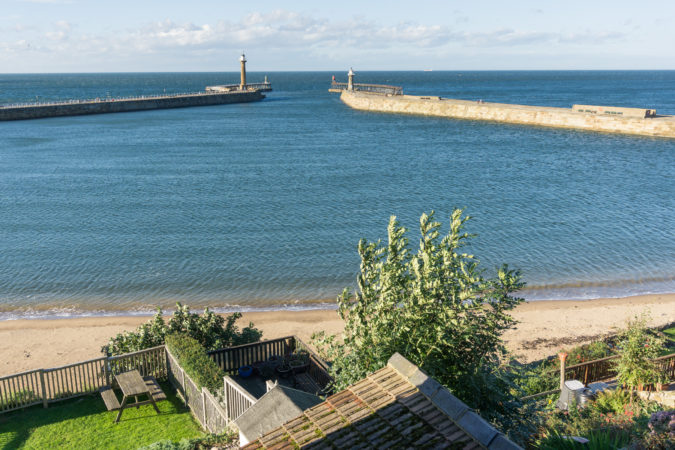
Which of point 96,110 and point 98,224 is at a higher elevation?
point 96,110

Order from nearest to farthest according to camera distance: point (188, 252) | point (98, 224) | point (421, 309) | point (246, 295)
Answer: point (421, 309) < point (246, 295) < point (188, 252) < point (98, 224)

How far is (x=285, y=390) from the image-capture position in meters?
9.23

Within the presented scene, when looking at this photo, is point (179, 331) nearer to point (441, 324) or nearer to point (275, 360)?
point (275, 360)

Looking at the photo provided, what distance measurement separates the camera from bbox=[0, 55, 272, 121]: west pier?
301ft

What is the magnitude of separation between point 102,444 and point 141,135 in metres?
65.3

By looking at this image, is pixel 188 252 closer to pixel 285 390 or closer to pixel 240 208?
pixel 240 208

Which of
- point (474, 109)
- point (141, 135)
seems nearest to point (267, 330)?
point (141, 135)

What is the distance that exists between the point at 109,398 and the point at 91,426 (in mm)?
720

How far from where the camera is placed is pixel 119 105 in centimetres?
10431

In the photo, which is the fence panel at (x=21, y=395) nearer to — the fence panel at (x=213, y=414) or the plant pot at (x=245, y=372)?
the fence panel at (x=213, y=414)

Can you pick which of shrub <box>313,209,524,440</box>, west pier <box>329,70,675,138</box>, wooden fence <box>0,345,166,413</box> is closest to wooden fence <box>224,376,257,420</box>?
shrub <box>313,209,524,440</box>

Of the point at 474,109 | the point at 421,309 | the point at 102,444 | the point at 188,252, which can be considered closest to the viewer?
the point at 421,309

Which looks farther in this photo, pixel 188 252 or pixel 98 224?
pixel 98 224

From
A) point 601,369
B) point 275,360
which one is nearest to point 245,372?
point 275,360
